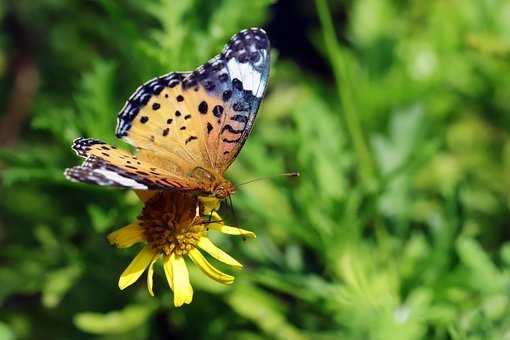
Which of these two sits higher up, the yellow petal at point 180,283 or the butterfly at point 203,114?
the butterfly at point 203,114

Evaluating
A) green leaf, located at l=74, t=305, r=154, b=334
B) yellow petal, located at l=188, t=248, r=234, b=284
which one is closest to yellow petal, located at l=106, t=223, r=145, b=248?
yellow petal, located at l=188, t=248, r=234, b=284

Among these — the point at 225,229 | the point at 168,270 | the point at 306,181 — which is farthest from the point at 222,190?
the point at 306,181

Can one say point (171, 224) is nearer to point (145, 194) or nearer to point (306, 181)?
point (145, 194)

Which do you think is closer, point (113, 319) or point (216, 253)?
point (216, 253)

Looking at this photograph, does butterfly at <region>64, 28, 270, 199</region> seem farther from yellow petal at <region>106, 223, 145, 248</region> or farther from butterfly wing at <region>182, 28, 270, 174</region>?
yellow petal at <region>106, 223, 145, 248</region>

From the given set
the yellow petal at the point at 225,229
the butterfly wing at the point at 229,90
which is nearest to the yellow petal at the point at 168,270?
the yellow petal at the point at 225,229

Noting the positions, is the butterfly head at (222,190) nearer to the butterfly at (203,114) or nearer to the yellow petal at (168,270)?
the butterfly at (203,114)

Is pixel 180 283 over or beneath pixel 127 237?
beneath
